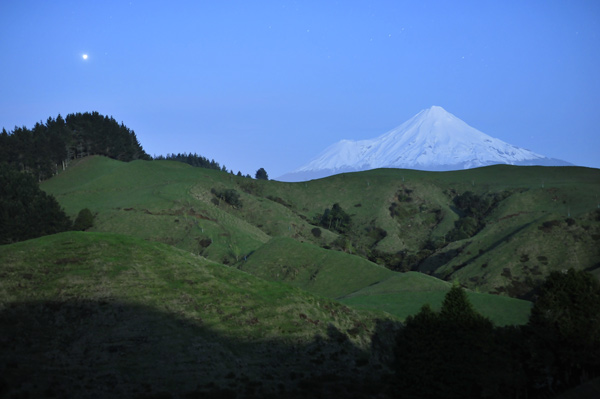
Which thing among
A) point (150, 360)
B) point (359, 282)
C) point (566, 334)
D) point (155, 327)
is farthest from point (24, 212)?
point (566, 334)

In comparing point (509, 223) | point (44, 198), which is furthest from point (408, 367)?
point (509, 223)

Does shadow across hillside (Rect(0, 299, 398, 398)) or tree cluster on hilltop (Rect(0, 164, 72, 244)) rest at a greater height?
tree cluster on hilltop (Rect(0, 164, 72, 244))

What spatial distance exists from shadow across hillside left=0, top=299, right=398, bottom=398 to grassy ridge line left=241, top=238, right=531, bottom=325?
25053 millimetres

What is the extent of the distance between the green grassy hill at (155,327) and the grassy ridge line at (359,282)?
19379 millimetres

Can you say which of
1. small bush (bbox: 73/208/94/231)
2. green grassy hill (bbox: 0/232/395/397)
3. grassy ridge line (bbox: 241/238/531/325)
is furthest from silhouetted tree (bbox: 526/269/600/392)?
small bush (bbox: 73/208/94/231)

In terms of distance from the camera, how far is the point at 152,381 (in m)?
51.8

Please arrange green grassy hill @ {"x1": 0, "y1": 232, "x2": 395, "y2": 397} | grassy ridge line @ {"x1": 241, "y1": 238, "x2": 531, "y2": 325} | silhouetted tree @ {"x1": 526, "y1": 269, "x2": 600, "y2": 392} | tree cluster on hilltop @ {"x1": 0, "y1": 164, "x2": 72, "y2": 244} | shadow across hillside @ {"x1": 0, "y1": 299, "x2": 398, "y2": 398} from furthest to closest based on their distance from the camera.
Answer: tree cluster on hilltop @ {"x1": 0, "y1": 164, "x2": 72, "y2": 244}
grassy ridge line @ {"x1": 241, "y1": 238, "x2": 531, "y2": 325}
green grassy hill @ {"x1": 0, "y1": 232, "x2": 395, "y2": 397}
silhouetted tree @ {"x1": 526, "y1": 269, "x2": 600, "y2": 392}
shadow across hillside @ {"x1": 0, "y1": 299, "x2": 398, "y2": 398}

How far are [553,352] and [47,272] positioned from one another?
53350 millimetres

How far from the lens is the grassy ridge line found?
96875 millimetres

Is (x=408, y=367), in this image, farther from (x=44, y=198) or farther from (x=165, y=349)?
(x=44, y=198)

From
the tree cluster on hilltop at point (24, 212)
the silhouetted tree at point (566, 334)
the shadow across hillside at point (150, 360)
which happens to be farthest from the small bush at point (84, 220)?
the silhouetted tree at point (566, 334)

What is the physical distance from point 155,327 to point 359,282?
3059 inches

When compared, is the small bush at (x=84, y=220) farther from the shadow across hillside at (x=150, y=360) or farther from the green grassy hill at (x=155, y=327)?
the shadow across hillside at (x=150, y=360)

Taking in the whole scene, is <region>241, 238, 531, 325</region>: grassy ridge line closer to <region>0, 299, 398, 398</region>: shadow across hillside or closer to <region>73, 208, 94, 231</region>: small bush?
<region>0, 299, 398, 398</region>: shadow across hillside
